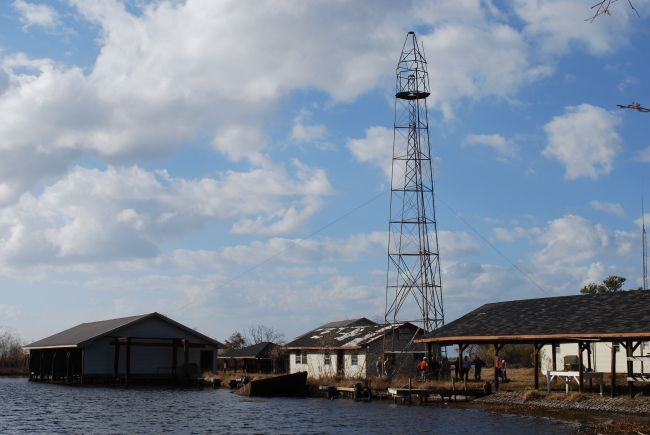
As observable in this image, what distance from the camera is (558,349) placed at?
45469 mm

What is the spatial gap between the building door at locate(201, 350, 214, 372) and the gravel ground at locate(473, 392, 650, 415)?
30.2 m

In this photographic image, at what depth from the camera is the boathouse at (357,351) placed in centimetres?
4728

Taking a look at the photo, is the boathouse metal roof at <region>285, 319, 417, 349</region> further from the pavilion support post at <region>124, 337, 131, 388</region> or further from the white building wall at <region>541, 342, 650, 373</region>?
the pavilion support post at <region>124, 337, 131, 388</region>

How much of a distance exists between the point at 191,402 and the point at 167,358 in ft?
63.3

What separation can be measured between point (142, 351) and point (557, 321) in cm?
3400

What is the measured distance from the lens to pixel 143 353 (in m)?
53.5

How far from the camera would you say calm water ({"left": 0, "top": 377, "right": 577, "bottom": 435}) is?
81.8 feet

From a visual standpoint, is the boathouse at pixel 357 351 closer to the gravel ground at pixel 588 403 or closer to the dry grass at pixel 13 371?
the gravel ground at pixel 588 403

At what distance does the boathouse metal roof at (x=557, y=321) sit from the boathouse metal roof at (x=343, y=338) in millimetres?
10407

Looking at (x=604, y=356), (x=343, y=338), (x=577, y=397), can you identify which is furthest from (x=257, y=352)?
(x=577, y=397)

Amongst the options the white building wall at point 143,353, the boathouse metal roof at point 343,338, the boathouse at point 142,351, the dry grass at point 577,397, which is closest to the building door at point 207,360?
the boathouse at point 142,351

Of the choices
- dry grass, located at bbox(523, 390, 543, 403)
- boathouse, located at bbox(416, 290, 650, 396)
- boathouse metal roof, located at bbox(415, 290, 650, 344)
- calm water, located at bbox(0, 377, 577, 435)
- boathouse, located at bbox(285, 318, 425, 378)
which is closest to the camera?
calm water, located at bbox(0, 377, 577, 435)

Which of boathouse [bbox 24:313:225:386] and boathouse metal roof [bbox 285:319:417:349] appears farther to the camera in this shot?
boathouse [bbox 24:313:225:386]

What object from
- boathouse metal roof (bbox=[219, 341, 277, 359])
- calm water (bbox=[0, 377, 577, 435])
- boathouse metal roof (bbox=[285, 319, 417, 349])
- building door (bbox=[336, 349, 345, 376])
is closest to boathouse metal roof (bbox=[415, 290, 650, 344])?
calm water (bbox=[0, 377, 577, 435])
